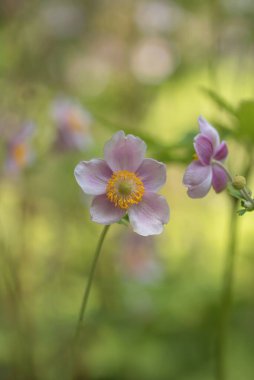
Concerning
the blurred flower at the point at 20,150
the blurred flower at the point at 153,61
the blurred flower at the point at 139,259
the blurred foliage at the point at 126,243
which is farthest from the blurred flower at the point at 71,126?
the blurred flower at the point at 153,61

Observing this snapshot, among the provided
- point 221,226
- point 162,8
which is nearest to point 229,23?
point 162,8


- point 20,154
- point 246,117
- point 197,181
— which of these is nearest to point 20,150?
point 20,154

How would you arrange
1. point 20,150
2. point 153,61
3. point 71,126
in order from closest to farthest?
1. point 20,150
2. point 71,126
3. point 153,61

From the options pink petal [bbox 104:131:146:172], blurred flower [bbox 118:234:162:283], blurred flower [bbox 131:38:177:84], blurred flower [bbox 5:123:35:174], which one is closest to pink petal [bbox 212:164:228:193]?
pink petal [bbox 104:131:146:172]

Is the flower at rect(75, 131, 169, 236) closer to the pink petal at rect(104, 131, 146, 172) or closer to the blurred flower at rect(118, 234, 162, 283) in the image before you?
the pink petal at rect(104, 131, 146, 172)

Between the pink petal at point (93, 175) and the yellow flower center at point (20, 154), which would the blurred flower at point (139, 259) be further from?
the pink petal at point (93, 175)

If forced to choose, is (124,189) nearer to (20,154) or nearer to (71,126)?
(20,154)
